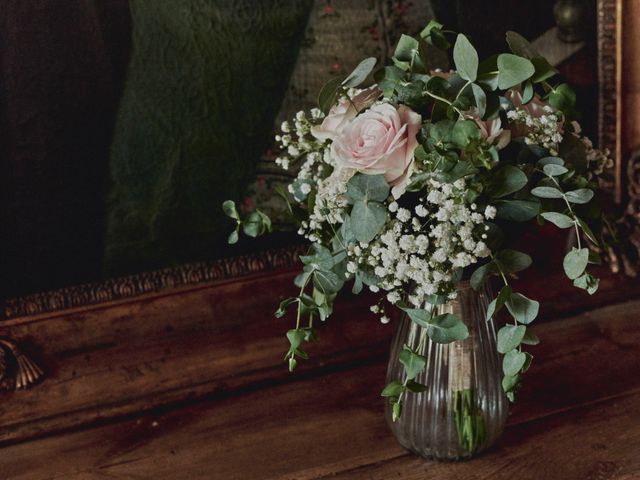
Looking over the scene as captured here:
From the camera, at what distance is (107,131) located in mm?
1223

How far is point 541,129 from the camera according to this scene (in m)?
0.96

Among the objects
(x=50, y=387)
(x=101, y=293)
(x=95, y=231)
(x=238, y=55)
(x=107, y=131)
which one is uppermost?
(x=238, y=55)

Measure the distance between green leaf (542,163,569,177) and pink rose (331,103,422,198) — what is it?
0.52ft

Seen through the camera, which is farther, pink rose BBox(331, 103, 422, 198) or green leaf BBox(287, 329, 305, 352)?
green leaf BBox(287, 329, 305, 352)

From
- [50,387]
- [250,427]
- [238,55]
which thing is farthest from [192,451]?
[238,55]

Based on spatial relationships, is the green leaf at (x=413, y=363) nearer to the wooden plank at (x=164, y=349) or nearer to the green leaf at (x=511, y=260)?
the green leaf at (x=511, y=260)

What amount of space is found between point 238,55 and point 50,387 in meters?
0.63

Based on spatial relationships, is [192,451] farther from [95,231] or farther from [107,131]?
[107,131]

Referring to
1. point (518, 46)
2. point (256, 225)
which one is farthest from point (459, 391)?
point (518, 46)

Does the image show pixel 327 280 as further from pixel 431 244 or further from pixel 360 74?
pixel 360 74

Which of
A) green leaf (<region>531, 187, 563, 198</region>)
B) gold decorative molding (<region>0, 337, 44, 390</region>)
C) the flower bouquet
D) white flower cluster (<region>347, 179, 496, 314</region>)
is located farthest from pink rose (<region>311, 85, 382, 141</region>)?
gold decorative molding (<region>0, 337, 44, 390</region>)

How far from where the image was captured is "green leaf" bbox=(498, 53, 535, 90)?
2.84ft

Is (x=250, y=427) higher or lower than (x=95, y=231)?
lower

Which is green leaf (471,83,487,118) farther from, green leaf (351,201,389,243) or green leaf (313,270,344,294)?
green leaf (313,270,344,294)
